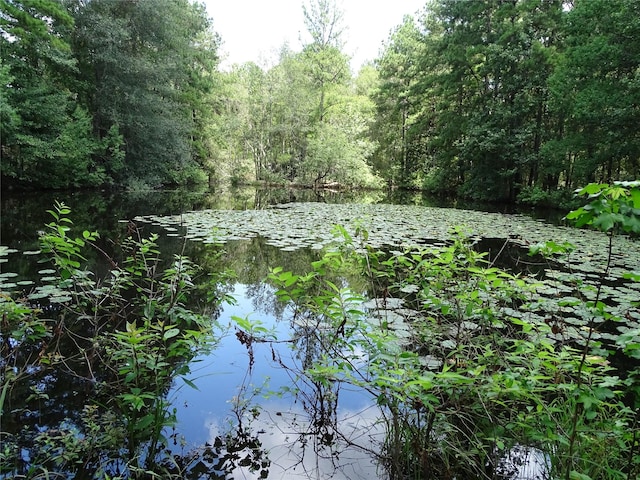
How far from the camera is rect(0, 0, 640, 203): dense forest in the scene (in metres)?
11.5

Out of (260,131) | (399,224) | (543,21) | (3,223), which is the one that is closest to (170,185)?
(260,131)

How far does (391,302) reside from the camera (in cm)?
345

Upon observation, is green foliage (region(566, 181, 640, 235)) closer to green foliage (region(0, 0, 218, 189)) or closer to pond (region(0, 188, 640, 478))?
pond (region(0, 188, 640, 478))

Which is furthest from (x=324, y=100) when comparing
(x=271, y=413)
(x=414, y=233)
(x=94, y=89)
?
(x=271, y=413)

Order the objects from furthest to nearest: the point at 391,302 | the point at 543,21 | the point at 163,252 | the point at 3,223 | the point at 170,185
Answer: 1. the point at 170,185
2. the point at 543,21
3. the point at 3,223
4. the point at 163,252
5. the point at 391,302

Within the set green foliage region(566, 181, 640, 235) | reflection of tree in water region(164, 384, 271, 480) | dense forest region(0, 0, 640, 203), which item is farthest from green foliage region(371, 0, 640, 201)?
reflection of tree in water region(164, 384, 271, 480)

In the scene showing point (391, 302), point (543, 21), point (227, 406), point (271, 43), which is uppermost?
point (271, 43)

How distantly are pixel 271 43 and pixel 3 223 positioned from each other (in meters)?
23.0

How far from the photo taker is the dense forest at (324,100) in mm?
11547

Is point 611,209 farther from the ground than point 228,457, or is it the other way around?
point 611,209

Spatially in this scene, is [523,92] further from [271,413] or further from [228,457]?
[228,457]

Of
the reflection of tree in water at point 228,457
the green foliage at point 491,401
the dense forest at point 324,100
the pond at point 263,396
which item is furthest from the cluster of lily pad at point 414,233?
the dense forest at point 324,100

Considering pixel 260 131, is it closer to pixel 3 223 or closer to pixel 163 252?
pixel 3 223

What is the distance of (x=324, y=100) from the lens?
84.8 ft
